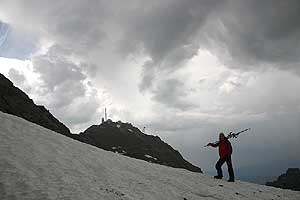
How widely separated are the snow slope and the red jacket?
6.05 ft

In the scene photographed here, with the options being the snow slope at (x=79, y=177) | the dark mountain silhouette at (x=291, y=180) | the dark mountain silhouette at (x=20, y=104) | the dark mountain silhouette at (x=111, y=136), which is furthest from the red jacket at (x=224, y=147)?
the dark mountain silhouette at (x=291, y=180)

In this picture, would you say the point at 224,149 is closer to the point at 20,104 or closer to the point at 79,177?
the point at 79,177

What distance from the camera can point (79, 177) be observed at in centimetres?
1523

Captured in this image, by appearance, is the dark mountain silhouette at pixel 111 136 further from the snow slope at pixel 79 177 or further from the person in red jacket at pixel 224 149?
the person in red jacket at pixel 224 149


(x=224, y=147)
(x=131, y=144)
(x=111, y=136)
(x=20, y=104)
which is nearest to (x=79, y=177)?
(x=224, y=147)

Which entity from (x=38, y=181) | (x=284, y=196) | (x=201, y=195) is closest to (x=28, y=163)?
(x=38, y=181)

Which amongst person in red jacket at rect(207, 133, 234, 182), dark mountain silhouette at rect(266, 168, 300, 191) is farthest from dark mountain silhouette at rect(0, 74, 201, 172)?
person in red jacket at rect(207, 133, 234, 182)

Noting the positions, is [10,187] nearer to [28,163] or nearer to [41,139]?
[28,163]

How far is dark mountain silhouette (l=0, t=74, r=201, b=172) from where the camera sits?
7056 centimetres

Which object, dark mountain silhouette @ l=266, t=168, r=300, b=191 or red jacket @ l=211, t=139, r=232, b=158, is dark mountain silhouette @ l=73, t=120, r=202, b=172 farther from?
red jacket @ l=211, t=139, r=232, b=158

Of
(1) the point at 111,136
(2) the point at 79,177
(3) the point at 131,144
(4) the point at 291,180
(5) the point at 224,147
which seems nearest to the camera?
(2) the point at 79,177

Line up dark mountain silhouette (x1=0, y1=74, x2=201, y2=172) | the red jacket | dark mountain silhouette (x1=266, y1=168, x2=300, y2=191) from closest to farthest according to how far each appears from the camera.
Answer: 1. the red jacket
2. dark mountain silhouette (x1=0, y1=74, x2=201, y2=172)
3. dark mountain silhouette (x1=266, y1=168, x2=300, y2=191)

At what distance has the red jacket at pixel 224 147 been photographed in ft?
73.8

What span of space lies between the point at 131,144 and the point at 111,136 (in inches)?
477
